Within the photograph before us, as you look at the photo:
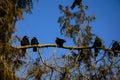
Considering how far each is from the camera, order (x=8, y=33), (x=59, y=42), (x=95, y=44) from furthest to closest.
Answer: (x=95, y=44) → (x=59, y=42) → (x=8, y=33)

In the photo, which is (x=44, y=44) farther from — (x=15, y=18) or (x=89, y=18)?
(x=89, y=18)

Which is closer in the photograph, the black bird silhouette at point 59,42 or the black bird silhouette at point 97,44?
the black bird silhouette at point 59,42

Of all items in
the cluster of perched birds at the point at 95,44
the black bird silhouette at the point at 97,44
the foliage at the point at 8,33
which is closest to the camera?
the foliage at the point at 8,33

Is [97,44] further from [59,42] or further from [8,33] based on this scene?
[8,33]

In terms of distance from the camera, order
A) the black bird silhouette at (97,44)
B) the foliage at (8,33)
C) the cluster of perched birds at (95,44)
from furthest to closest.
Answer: the black bird silhouette at (97,44) < the cluster of perched birds at (95,44) < the foliage at (8,33)

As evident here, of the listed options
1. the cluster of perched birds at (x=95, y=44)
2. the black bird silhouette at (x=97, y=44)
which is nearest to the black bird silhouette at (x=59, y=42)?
the cluster of perched birds at (x=95, y=44)

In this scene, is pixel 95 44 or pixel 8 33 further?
pixel 95 44

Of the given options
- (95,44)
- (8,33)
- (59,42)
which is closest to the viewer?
(8,33)

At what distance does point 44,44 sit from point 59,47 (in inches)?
16.0

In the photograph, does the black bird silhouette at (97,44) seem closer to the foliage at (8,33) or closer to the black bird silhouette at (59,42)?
the black bird silhouette at (59,42)

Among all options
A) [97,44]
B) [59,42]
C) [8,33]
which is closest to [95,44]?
[97,44]

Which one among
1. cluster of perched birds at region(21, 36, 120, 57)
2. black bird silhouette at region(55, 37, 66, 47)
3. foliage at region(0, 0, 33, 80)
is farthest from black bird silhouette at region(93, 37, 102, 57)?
foliage at region(0, 0, 33, 80)

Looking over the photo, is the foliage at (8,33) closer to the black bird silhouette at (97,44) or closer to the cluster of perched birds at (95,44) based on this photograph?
the cluster of perched birds at (95,44)

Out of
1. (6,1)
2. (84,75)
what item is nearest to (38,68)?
(84,75)
